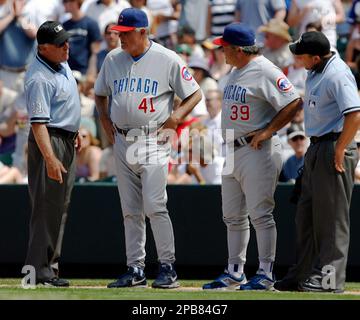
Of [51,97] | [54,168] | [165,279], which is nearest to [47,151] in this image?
[54,168]

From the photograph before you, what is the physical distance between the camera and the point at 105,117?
9461 millimetres

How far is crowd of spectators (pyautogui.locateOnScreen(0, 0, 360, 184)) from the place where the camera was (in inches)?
490

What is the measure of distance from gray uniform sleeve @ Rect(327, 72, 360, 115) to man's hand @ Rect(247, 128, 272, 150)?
24.1 inches

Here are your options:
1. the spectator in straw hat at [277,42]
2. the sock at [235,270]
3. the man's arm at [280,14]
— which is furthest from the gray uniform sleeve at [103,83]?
the man's arm at [280,14]

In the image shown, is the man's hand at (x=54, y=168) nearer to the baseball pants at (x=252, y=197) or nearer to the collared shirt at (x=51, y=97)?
the collared shirt at (x=51, y=97)

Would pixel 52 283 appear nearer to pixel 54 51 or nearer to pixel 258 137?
pixel 54 51

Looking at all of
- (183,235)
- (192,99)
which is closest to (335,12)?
(183,235)

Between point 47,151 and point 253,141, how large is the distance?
1.67 m

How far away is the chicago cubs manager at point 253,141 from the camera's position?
8.95m

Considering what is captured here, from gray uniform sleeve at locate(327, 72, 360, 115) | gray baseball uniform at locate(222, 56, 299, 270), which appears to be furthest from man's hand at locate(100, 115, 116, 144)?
gray uniform sleeve at locate(327, 72, 360, 115)

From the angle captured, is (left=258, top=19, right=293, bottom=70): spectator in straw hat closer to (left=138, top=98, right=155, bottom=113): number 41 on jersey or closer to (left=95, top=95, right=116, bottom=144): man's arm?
(left=95, top=95, right=116, bottom=144): man's arm

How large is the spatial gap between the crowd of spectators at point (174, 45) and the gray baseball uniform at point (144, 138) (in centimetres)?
287

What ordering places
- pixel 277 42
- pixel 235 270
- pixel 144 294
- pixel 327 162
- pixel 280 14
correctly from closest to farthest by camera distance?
pixel 144 294
pixel 327 162
pixel 235 270
pixel 277 42
pixel 280 14
